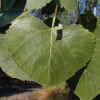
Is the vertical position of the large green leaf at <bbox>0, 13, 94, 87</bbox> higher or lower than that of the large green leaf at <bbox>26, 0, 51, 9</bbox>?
lower

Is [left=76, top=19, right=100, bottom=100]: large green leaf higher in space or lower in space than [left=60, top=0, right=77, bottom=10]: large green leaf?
lower

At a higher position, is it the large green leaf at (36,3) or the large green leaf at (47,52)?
the large green leaf at (36,3)

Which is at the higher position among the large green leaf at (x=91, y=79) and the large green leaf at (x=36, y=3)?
the large green leaf at (x=36, y=3)

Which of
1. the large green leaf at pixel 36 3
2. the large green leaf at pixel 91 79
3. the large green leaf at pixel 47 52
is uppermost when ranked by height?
the large green leaf at pixel 36 3

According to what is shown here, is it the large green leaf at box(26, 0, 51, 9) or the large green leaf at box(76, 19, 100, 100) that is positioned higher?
the large green leaf at box(26, 0, 51, 9)

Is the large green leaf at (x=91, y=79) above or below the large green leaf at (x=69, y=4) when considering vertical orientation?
below

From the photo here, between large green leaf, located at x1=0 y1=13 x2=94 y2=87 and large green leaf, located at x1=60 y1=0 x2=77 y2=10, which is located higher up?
large green leaf, located at x1=60 y1=0 x2=77 y2=10

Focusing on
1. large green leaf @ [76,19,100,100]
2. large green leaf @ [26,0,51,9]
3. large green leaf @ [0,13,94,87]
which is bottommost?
large green leaf @ [76,19,100,100]

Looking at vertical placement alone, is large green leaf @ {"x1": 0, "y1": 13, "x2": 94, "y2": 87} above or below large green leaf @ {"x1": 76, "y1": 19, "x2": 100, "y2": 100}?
above
